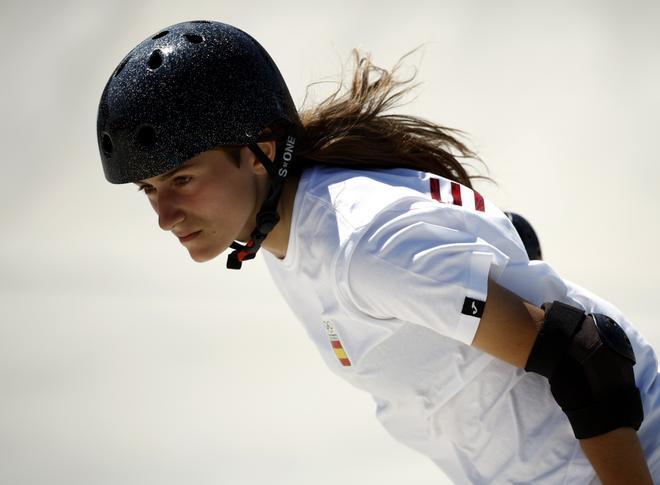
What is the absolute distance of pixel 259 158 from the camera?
2.01 metres

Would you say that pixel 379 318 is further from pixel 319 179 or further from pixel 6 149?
pixel 6 149

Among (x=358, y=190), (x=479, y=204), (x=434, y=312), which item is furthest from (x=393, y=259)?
(x=479, y=204)

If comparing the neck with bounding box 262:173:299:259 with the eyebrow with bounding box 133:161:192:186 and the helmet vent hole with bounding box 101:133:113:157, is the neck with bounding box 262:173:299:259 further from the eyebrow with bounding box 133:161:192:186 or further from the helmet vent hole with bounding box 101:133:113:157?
the helmet vent hole with bounding box 101:133:113:157

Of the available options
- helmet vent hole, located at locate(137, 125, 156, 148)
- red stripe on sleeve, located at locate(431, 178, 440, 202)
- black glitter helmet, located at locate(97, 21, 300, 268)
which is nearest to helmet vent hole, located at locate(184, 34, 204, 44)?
black glitter helmet, located at locate(97, 21, 300, 268)

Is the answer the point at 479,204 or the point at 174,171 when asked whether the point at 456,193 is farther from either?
the point at 174,171

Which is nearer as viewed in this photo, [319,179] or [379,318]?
[379,318]

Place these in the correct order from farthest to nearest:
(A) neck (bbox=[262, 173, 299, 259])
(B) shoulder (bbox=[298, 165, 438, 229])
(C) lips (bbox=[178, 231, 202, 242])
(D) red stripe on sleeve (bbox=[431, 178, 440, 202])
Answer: (A) neck (bbox=[262, 173, 299, 259]) → (C) lips (bbox=[178, 231, 202, 242]) → (D) red stripe on sleeve (bbox=[431, 178, 440, 202]) → (B) shoulder (bbox=[298, 165, 438, 229])

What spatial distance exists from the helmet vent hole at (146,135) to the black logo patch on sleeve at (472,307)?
852mm

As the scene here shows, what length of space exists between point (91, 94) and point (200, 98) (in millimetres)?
5746

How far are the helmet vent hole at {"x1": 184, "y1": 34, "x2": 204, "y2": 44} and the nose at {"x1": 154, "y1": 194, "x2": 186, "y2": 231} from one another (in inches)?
17.0

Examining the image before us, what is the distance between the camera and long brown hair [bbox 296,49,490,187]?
6.48 feet

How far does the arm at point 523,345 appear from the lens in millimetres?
1599

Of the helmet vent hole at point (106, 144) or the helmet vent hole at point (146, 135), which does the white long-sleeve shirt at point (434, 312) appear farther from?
the helmet vent hole at point (106, 144)

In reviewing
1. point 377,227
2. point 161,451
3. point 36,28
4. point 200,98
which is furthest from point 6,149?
point 377,227
